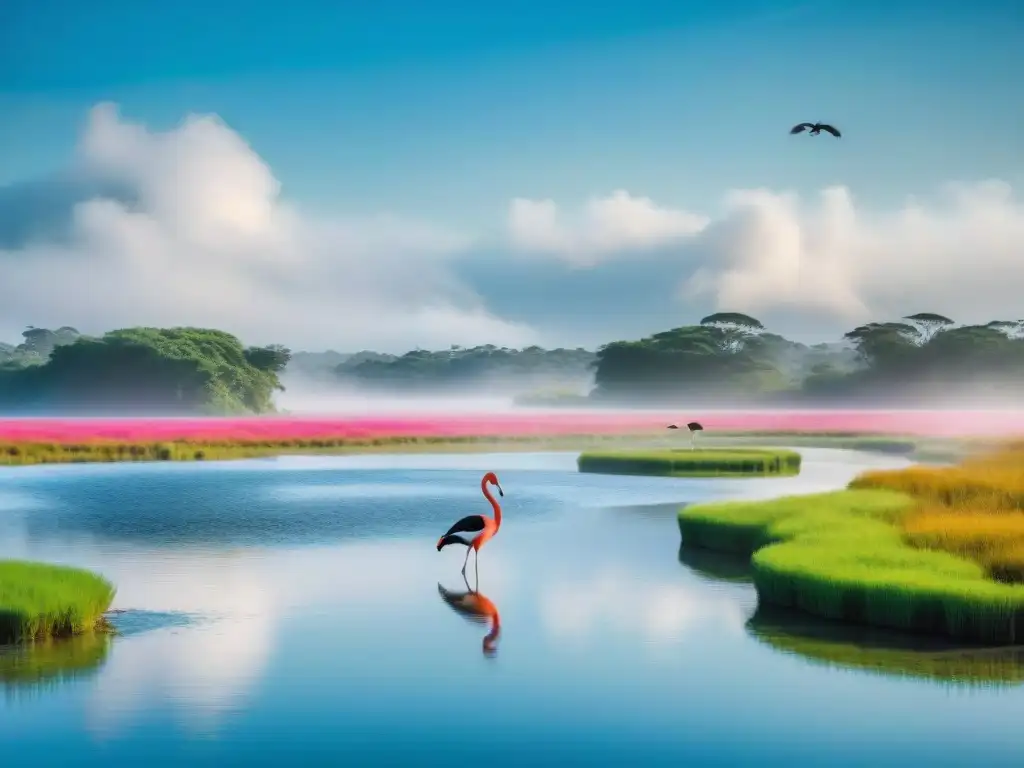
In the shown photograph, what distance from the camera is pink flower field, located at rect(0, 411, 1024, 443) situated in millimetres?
54688

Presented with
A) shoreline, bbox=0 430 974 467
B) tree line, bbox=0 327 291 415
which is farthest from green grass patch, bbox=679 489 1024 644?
tree line, bbox=0 327 291 415

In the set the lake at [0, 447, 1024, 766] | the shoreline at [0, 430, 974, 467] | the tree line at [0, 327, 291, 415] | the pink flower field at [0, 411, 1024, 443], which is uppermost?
the tree line at [0, 327, 291, 415]

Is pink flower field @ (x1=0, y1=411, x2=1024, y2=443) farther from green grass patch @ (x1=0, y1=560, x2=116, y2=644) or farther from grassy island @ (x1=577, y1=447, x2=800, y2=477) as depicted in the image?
green grass patch @ (x1=0, y1=560, x2=116, y2=644)

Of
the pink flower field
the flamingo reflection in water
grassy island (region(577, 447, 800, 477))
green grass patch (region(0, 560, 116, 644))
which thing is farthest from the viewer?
the pink flower field

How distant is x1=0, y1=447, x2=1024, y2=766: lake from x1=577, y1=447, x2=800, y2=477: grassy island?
18.4m

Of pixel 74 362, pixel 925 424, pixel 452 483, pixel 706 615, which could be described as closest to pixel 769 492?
pixel 452 483

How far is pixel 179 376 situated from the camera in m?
85.9

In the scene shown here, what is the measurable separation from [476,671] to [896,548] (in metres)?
7.59

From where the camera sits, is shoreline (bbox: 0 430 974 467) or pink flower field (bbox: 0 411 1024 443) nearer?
shoreline (bbox: 0 430 974 467)

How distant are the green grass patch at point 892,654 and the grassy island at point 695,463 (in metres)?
26.6

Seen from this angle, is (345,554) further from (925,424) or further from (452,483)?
(925,424)

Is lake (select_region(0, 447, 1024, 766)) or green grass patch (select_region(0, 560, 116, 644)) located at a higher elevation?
green grass patch (select_region(0, 560, 116, 644))

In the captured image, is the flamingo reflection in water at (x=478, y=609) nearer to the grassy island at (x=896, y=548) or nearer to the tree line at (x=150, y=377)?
the grassy island at (x=896, y=548)

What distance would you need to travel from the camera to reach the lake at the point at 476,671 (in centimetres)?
1095
